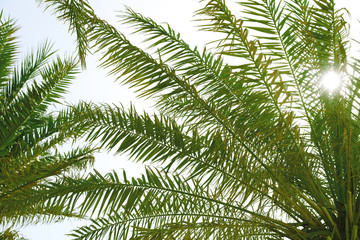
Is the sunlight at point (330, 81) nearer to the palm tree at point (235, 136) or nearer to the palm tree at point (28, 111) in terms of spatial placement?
the palm tree at point (235, 136)

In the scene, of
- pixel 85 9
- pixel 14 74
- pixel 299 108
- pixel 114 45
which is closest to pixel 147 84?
pixel 114 45

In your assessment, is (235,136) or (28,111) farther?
(28,111)

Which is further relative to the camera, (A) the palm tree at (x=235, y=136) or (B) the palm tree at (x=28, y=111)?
(B) the palm tree at (x=28, y=111)

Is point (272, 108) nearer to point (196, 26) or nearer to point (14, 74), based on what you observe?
point (196, 26)

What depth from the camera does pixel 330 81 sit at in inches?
185

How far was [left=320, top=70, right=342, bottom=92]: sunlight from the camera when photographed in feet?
15.0

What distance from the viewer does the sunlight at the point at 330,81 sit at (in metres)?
4.58

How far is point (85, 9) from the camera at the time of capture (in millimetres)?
4973

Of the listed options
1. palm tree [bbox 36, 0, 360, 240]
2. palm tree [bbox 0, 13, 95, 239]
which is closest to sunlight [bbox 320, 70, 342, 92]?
palm tree [bbox 36, 0, 360, 240]

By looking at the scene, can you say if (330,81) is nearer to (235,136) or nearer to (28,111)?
(235,136)

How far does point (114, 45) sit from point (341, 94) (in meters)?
2.59

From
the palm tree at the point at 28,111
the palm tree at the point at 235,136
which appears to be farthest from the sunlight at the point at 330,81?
the palm tree at the point at 28,111

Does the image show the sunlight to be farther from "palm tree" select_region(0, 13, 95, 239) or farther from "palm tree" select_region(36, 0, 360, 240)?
"palm tree" select_region(0, 13, 95, 239)

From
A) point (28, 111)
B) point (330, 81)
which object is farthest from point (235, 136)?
point (28, 111)
